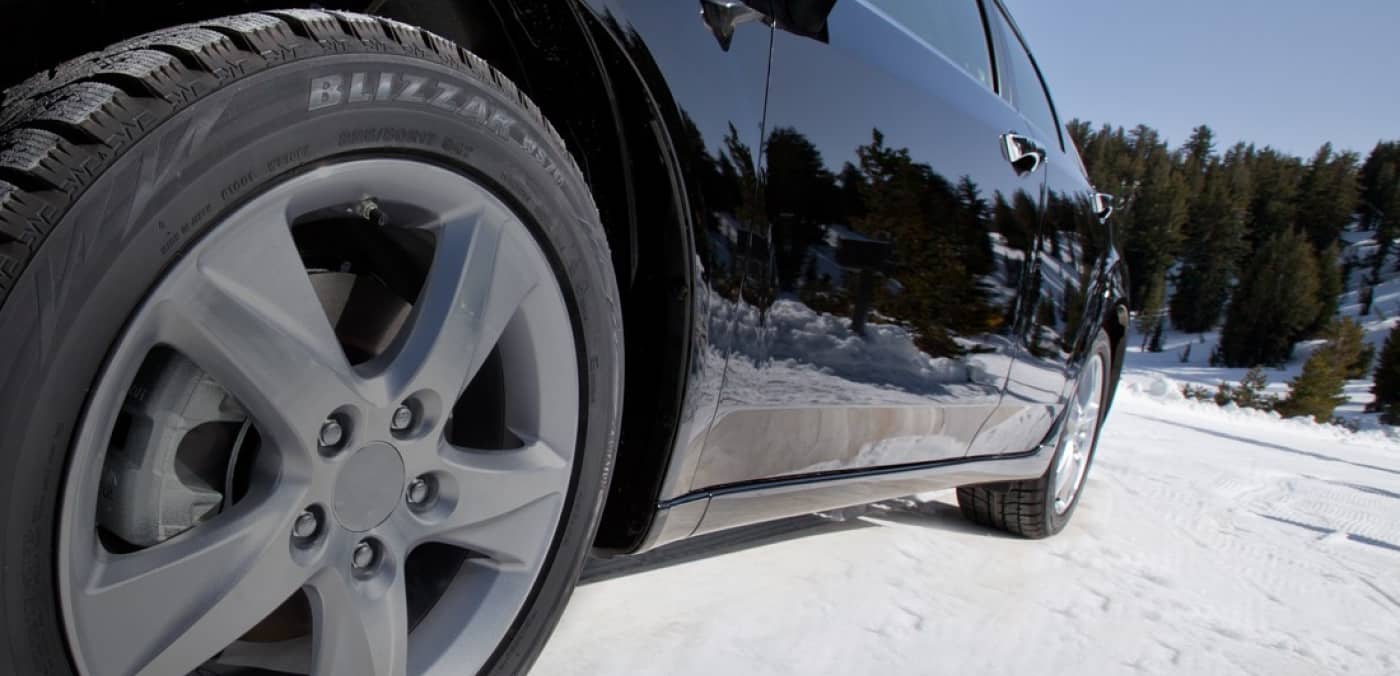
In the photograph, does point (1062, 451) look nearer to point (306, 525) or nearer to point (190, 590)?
point (306, 525)

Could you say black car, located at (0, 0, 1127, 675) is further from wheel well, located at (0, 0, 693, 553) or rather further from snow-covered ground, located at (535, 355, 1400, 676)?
snow-covered ground, located at (535, 355, 1400, 676)

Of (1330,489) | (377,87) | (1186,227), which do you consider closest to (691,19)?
→ (377,87)

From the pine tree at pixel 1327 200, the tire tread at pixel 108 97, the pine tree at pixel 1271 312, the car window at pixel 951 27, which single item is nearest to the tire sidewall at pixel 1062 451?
the car window at pixel 951 27

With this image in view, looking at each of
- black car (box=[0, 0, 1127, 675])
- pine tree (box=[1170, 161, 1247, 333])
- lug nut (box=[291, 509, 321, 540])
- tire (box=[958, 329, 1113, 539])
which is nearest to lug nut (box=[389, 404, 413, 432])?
black car (box=[0, 0, 1127, 675])

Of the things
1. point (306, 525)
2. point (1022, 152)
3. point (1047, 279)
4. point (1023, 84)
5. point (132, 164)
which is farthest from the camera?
point (1023, 84)

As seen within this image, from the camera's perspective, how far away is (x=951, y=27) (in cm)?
240

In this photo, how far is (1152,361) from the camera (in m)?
69.6

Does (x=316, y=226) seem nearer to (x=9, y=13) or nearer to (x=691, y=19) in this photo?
(x=9, y=13)

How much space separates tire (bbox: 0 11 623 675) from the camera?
0.72m

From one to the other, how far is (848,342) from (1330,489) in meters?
5.08

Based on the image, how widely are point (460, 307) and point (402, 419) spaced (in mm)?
141

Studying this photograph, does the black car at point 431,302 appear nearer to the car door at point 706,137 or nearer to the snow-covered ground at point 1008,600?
the car door at point 706,137

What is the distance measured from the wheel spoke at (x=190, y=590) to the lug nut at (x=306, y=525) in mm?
29

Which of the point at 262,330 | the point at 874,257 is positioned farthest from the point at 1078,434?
the point at 262,330
